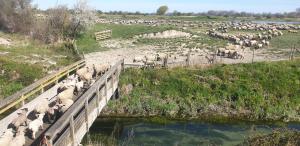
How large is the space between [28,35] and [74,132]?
120 ft

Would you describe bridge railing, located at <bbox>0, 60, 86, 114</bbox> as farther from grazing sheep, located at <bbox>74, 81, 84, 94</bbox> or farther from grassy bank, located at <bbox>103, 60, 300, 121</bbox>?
grassy bank, located at <bbox>103, 60, 300, 121</bbox>

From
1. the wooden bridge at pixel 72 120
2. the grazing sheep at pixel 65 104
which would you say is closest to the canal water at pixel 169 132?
the wooden bridge at pixel 72 120

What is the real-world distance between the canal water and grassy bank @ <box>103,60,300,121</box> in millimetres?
1254

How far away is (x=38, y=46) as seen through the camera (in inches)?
1596

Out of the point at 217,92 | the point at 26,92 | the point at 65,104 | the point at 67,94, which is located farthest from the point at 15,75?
the point at 65,104

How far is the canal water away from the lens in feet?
63.7

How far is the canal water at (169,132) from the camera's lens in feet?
63.7

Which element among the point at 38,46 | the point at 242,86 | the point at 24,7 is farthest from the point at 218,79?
the point at 24,7

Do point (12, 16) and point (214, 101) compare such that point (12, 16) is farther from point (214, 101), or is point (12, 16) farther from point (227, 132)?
point (227, 132)

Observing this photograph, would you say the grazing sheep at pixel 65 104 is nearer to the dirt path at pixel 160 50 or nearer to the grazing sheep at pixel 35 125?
the grazing sheep at pixel 35 125

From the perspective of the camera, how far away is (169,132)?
69.6 feet

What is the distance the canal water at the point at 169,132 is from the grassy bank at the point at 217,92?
4.12 feet

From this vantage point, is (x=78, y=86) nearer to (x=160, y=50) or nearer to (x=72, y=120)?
(x=72, y=120)

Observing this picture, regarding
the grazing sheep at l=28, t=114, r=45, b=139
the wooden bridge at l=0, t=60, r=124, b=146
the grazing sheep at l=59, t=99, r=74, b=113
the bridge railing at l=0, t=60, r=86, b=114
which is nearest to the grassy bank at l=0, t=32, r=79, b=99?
the bridge railing at l=0, t=60, r=86, b=114
